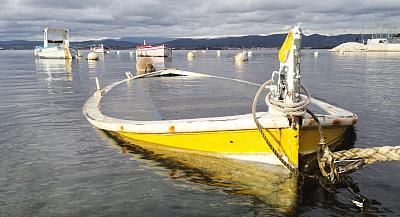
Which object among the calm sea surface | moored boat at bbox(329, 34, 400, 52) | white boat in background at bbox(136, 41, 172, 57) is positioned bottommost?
the calm sea surface

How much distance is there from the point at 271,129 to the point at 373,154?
2.24 meters

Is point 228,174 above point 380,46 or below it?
below

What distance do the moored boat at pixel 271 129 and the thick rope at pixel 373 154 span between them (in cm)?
96

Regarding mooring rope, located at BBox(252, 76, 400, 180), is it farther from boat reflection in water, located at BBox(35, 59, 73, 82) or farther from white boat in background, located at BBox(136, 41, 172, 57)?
white boat in background, located at BBox(136, 41, 172, 57)

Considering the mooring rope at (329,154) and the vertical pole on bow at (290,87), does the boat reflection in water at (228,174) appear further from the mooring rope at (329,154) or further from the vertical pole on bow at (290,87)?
the vertical pole on bow at (290,87)

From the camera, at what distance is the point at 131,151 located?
11.5 meters

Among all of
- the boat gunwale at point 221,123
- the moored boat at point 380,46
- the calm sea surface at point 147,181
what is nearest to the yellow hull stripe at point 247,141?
the boat gunwale at point 221,123

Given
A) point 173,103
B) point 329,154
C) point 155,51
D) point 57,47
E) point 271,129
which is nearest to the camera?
point 329,154

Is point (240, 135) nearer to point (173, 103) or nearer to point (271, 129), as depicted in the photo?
point (271, 129)

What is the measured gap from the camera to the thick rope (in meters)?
7.77

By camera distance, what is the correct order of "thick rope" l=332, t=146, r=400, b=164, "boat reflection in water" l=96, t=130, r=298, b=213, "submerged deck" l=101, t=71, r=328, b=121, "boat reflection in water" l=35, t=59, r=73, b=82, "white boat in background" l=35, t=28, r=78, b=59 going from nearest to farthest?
"thick rope" l=332, t=146, r=400, b=164
"boat reflection in water" l=96, t=130, r=298, b=213
"submerged deck" l=101, t=71, r=328, b=121
"boat reflection in water" l=35, t=59, r=73, b=82
"white boat in background" l=35, t=28, r=78, b=59

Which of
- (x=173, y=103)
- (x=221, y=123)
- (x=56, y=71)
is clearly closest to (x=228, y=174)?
(x=221, y=123)

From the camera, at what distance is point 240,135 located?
31.2 ft

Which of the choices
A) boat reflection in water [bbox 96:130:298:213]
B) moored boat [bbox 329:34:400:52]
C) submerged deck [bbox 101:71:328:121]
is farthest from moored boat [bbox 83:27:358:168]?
moored boat [bbox 329:34:400:52]
